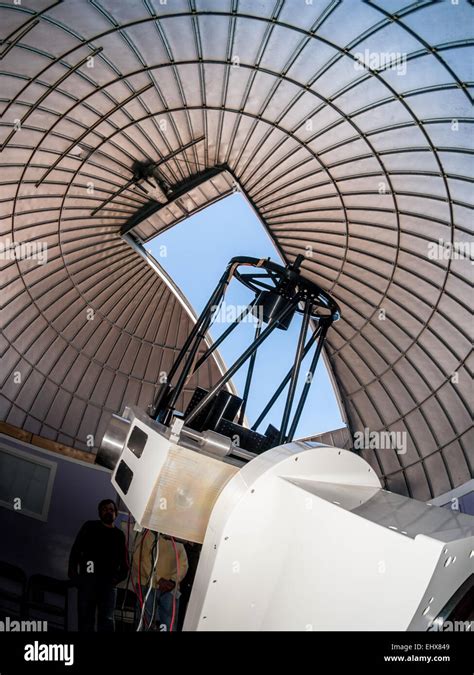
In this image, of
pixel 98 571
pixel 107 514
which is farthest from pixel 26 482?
pixel 98 571

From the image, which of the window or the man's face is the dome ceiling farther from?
the man's face

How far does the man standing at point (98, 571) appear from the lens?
8.17 metres

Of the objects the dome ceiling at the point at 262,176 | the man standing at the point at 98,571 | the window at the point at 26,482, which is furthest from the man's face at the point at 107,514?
the dome ceiling at the point at 262,176

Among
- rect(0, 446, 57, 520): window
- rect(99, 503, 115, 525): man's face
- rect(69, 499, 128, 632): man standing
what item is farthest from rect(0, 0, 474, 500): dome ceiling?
rect(69, 499, 128, 632): man standing

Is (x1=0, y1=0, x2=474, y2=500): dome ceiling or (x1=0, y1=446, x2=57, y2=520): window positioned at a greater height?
(x1=0, y1=0, x2=474, y2=500): dome ceiling

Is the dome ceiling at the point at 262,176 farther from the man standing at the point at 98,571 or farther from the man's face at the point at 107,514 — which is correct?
the man standing at the point at 98,571

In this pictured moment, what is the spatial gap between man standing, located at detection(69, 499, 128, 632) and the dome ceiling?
47.2 ft

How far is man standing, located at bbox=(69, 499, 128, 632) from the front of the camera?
8.17 metres

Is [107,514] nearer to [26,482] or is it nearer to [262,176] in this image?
[26,482]

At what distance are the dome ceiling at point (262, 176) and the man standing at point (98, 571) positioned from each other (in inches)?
566

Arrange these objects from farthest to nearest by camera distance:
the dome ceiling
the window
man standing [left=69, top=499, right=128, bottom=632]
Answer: the window, the dome ceiling, man standing [left=69, top=499, right=128, bottom=632]

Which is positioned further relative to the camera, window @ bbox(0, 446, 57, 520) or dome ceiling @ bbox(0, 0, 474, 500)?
window @ bbox(0, 446, 57, 520)

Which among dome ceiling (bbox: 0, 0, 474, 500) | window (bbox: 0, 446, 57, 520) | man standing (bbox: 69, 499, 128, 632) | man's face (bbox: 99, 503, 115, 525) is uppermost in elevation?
dome ceiling (bbox: 0, 0, 474, 500)

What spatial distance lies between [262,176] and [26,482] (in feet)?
58.3
